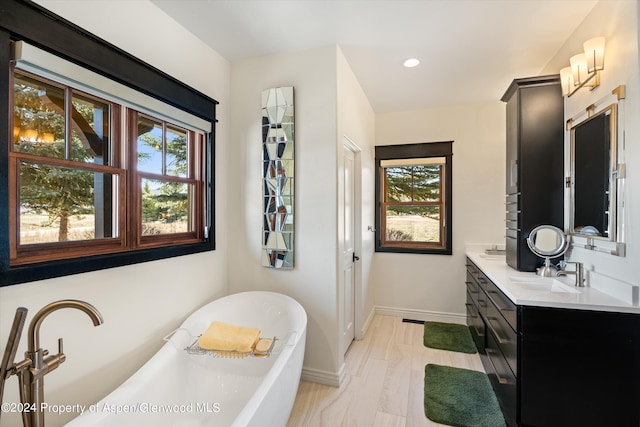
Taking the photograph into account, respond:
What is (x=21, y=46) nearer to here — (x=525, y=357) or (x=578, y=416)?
(x=525, y=357)

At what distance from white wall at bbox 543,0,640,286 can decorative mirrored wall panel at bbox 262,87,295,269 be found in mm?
2107

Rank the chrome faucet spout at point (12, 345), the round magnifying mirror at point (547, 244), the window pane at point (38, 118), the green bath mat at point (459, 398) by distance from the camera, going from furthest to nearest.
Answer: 1. the round magnifying mirror at point (547, 244)
2. the green bath mat at point (459, 398)
3. the window pane at point (38, 118)
4. the chrome faucet spout at point (12, 345)

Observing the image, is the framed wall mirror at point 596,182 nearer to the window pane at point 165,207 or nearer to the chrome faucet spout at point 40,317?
the chrome faucet spout at point 40,317

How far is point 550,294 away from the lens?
1780 mm

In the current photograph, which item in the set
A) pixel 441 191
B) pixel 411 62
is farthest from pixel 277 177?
pixel 441 191

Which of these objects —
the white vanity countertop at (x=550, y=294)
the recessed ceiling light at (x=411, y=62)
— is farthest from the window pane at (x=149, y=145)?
the white vanity countertop at (x=550, y=294)

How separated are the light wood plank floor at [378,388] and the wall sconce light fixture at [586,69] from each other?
2375 millimetres

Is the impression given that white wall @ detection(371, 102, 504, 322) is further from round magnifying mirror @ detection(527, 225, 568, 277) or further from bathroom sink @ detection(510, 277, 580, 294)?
bathroom sink @ detection(510, 277, 580, 294)

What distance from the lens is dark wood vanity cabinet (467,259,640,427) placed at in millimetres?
1538

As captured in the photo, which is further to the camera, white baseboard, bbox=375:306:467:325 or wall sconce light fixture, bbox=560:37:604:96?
white baseboard, bbox=375:306:467:325

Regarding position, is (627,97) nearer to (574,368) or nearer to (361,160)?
(574,368)

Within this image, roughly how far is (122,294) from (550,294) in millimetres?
2584

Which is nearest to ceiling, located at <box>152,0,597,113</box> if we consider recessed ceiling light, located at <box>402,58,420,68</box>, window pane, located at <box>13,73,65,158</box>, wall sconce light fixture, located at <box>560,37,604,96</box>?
recessed ceiling light, located at <box>402,58,420,68</box>

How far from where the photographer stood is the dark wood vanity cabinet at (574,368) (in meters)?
1.54
